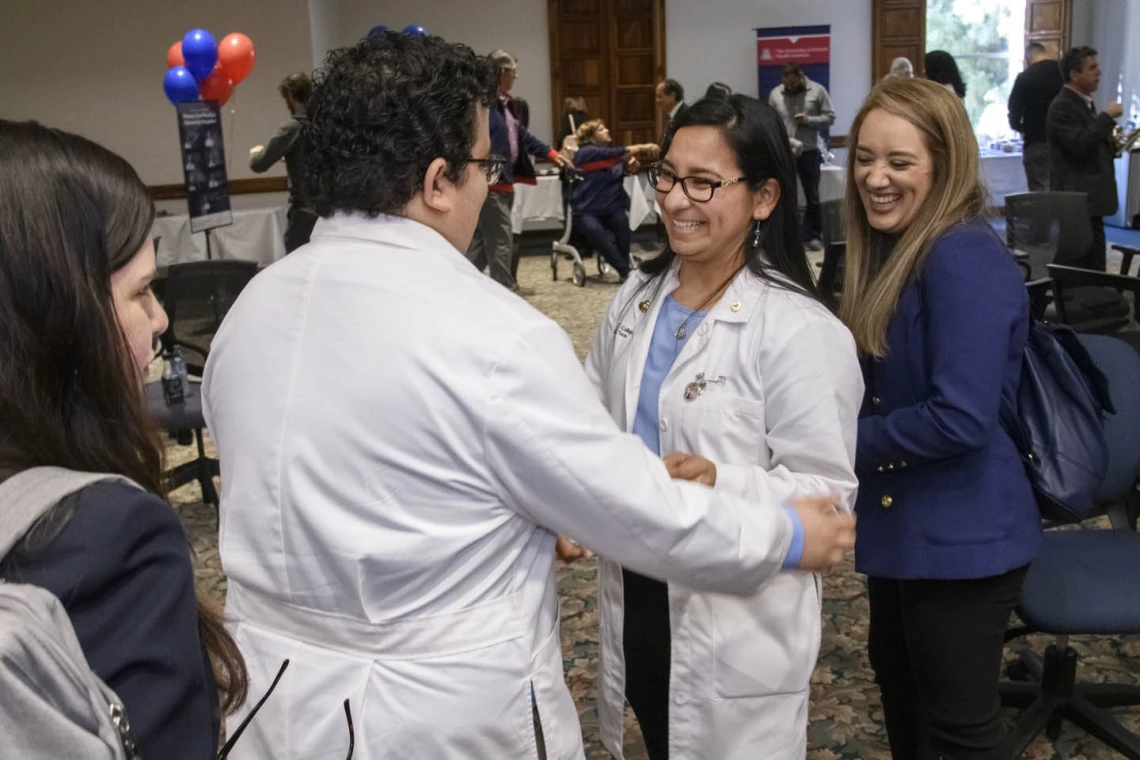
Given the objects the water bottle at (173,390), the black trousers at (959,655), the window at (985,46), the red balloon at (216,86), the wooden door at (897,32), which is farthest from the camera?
the window at (985,46)

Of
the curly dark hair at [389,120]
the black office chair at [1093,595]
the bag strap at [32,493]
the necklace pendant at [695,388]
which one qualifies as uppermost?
the curly dark hair at [389,120]

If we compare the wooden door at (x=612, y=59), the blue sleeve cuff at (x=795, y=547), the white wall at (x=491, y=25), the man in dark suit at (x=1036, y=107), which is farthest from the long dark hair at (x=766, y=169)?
the wooden door at (x=612, y=59)

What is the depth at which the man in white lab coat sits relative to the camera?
115cm

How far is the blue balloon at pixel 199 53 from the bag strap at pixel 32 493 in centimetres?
625

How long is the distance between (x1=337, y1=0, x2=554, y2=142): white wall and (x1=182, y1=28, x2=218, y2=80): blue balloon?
547 cm

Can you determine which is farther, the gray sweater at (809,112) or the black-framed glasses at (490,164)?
the gray sweater at (809,112)

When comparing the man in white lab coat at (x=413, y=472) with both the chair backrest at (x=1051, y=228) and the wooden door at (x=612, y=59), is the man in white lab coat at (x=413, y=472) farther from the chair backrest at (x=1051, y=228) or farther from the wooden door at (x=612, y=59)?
the wooden door at (x=612, y=59)

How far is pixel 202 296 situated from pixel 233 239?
4.20 metres

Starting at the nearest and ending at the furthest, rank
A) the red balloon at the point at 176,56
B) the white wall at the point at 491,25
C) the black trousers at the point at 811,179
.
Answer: the red balloon at the point at 176,56, the black trousers at the point at 811,179, the white wall at the point at 491,25

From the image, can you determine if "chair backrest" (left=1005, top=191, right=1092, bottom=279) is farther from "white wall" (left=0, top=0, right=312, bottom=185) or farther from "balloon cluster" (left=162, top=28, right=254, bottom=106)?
"white wall" (left=0, top=0, right=312, bottom=185)

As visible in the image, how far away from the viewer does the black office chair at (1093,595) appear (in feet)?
7.20

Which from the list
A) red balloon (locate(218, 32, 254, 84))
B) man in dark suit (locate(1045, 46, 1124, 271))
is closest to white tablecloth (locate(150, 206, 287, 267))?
red balloon (locate(218, 32, 254, 84))

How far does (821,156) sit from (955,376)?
918cm

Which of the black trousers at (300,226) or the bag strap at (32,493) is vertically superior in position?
the bag strap at (32,493)
